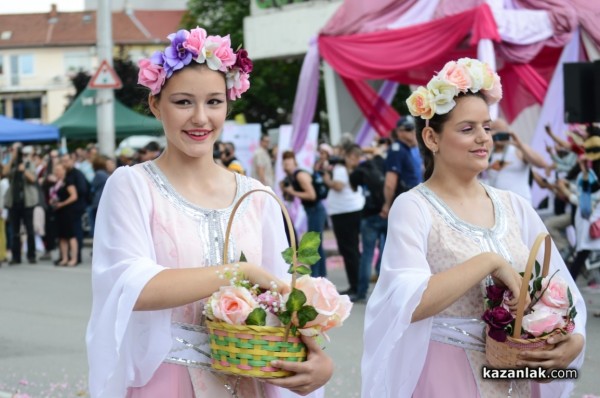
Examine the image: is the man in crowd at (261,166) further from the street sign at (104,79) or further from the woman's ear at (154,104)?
the woman's ear at (154,104)

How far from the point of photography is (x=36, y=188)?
19531mm

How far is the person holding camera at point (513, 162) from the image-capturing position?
12.8 m

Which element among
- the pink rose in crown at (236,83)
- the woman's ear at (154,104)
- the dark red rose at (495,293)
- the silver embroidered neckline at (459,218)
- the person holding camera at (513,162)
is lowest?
the person holding camera at (513,162)

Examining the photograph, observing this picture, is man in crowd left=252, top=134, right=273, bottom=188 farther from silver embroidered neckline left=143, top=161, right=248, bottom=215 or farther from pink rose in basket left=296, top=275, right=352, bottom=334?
pink rose in basket left=296, top=275, right=352, bottom=334

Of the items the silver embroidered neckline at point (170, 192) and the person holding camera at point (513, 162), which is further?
the person holding camera at point (513, 162)

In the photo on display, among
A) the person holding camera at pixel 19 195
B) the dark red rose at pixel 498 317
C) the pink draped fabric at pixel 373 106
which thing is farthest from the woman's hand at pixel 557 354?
the pink draped fabric at pixel 373 106

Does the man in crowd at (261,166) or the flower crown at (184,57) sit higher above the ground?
the flower crown at (184,57)

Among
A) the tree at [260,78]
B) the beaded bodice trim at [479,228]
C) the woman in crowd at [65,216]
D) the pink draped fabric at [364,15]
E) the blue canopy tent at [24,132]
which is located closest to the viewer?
the beaded bodice trim at [479,228]

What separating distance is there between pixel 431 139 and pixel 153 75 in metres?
1.16

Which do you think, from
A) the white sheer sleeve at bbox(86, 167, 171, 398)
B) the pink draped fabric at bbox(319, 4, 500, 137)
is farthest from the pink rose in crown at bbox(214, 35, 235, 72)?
the pink draped fabric at bbox(319, 4, 500, 137)

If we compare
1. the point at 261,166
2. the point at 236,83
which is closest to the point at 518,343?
the point at 236,83

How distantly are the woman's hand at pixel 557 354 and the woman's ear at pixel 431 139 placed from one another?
0.87m

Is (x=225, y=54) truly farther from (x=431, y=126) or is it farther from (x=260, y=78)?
(x=260, y=78)

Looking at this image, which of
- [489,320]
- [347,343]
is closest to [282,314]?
[489,320]
